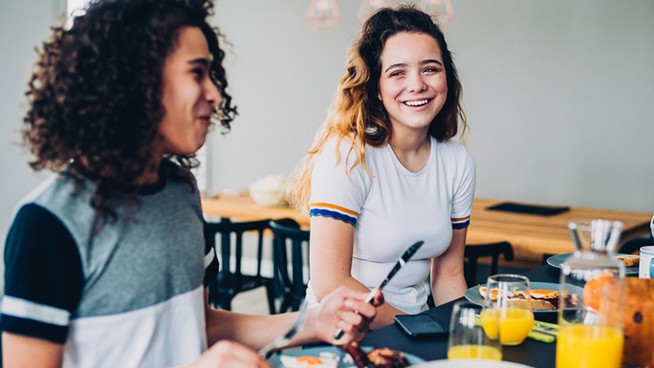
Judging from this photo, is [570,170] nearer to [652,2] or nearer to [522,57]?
[522,57]

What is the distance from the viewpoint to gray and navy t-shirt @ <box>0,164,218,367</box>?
1.02 m

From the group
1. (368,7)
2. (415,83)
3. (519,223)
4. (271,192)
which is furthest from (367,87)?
(368,7)

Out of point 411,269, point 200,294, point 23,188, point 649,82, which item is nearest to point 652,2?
point 649,82

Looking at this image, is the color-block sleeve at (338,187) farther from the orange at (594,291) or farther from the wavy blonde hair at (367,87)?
the orange at (594,291)

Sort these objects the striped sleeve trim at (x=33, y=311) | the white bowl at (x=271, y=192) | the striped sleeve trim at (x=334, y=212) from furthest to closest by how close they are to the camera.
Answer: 1. the white bowl at (x=271, y=192)
2. the striped sleeve trim at (x=334, y=212)
3. the striped sleeve trim at (x=33, y=311)

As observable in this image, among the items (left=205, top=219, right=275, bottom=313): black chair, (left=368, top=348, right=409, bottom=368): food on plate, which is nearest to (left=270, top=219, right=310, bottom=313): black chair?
(left=205, top=219, right=275, bottom=313): black chair

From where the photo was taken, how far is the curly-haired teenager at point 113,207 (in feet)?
3.38

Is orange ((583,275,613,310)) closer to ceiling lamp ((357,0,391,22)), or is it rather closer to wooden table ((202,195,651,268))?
wooden table ((202,195,651,268))

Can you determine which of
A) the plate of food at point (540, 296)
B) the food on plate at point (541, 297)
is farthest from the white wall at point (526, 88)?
Result: the food on plate at point (541, 297)

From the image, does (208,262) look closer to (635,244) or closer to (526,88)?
(635,244)

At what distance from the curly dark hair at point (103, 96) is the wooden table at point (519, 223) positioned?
1.98 m

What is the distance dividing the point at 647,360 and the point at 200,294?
0.79 m

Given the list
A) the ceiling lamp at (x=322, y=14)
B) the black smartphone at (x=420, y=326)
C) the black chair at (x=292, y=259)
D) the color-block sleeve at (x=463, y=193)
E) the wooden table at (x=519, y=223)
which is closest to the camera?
the black smartphone at (x=420, y=326)

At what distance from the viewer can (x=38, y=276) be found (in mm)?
1015
